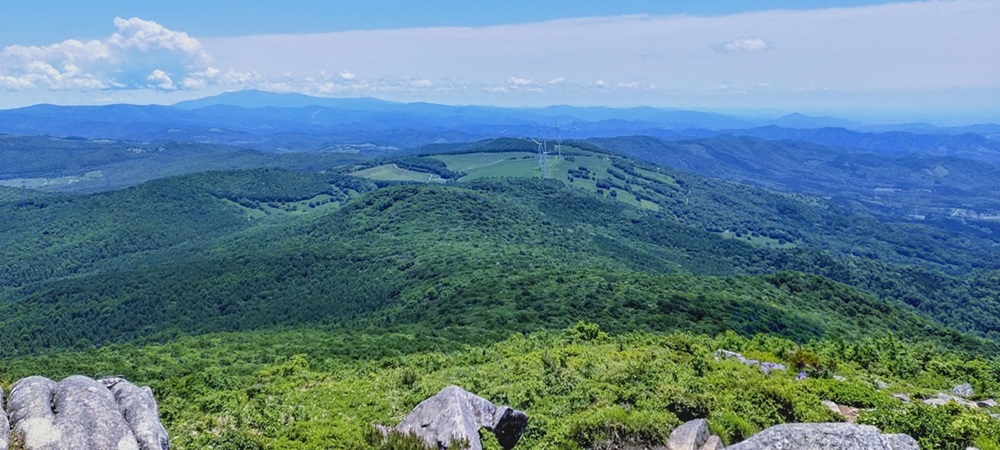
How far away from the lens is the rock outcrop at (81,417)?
15.8m

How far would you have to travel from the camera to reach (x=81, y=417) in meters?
16.5

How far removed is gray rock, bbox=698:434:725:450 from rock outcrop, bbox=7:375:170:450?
17.7 metres

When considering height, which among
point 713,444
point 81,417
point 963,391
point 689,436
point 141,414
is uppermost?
point 81,417

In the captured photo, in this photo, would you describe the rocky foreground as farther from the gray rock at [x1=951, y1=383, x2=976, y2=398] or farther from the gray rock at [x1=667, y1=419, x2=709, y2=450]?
the gray rock at [x1=951, y1=383, x2=976, y2=398]

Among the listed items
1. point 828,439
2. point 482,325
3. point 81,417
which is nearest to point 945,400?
point 828,439

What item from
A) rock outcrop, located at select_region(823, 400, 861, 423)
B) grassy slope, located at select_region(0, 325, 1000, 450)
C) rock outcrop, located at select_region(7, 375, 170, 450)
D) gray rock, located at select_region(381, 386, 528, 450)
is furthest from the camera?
rock outcrop, located at select_region(823, 400, 861, 423)

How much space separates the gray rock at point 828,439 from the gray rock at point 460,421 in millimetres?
8247

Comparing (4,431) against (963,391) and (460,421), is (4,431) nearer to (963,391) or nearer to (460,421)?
(460,421)

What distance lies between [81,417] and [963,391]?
3682 cm

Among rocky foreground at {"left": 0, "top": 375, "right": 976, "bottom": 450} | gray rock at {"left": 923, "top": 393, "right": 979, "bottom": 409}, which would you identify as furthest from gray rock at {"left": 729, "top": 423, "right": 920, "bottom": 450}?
gray rock at {"left": 923, "top": 393, "right": 979, "bottom": 409}

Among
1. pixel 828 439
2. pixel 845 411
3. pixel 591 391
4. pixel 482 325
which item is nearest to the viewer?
pixel 828 439

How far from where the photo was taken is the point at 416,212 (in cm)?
14962

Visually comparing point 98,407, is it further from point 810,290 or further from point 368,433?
point 810,290

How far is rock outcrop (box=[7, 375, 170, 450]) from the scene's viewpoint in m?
15.8
